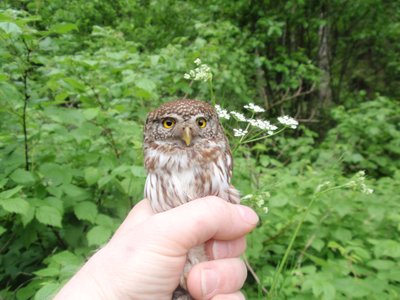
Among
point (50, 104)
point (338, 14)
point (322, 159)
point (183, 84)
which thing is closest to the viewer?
point (50, 104)

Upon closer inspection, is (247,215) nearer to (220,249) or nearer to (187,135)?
(220,249)

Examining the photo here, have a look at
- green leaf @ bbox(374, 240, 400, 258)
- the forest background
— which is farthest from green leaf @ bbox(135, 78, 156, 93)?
green leaf @ bbox(374, 240, 400, 258)

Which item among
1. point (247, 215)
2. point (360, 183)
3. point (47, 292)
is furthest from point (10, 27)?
point (360, 183)

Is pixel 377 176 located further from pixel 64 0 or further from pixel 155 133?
pixel 64 0

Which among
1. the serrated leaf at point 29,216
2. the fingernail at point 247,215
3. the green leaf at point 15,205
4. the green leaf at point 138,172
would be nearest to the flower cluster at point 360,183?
the fingernail at point 247,215

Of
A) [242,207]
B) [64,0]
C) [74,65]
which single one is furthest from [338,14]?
[242,207]

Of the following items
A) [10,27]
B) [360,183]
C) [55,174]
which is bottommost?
[55,174]

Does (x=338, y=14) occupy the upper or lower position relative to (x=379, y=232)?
upper
